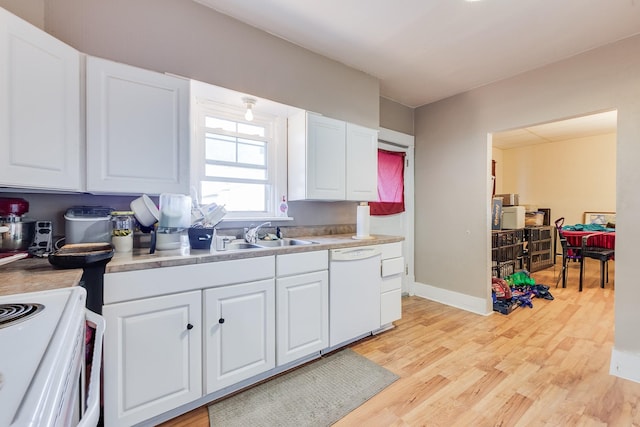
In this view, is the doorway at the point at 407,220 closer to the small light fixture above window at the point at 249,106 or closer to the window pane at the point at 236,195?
the window pane at the point at 236,195

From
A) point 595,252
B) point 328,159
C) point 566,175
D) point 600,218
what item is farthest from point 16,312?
point 566,175

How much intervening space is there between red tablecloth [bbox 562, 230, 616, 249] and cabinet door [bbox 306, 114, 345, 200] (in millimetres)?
3843

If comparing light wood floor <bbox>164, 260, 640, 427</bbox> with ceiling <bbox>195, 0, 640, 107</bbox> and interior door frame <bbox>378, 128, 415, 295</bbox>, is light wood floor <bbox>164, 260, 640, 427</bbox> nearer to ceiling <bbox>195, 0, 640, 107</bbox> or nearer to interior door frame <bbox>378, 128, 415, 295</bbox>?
interior door frame <bbox>378, 128, 415, 295</bbox>

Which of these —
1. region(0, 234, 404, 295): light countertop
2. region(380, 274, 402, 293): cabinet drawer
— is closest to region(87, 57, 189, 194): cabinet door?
region(0, 234, 404, 295): light countertop

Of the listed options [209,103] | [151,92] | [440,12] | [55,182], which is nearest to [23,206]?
[55,182]

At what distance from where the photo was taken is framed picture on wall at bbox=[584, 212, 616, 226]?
5148 mm

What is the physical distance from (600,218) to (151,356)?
7.30 m

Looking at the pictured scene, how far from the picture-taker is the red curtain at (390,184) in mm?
3510

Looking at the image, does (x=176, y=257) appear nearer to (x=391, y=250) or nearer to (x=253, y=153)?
(x=253, y=153)

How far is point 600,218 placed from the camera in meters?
5.24

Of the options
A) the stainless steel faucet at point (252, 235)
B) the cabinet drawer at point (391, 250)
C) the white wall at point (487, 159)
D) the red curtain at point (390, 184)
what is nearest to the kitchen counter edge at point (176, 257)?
the stainless steel faucet at point (252, 235)

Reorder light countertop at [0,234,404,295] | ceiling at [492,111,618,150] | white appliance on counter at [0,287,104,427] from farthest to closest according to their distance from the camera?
ceiling at [492,111,618,150] < light countertop at [0,234,404,295] < white appliance on counter at [0,287,104,427]

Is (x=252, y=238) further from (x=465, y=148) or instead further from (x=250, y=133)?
(x=465, y=148)

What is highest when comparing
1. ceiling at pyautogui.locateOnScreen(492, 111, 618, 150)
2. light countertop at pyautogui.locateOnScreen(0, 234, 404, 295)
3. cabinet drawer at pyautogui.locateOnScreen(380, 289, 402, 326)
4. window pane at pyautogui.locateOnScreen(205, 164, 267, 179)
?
ceiling at pyautogui.locateOnScreen(492, 111, 618, 150)
